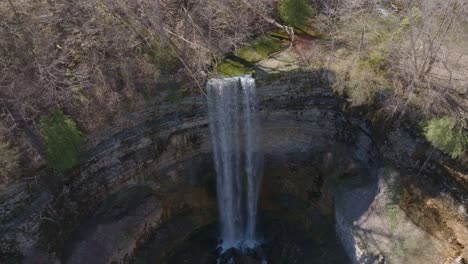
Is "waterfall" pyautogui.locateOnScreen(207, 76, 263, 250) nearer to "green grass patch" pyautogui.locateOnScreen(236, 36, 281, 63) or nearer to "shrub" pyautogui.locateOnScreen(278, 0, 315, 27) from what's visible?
"green grass patch" pyautogui.locateOnScreen(236, 36, 281, 63)

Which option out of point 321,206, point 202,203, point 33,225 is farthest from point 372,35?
point 33,225

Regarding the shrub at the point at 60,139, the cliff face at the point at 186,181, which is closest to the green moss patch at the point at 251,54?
the cliff face at the point at 186,181

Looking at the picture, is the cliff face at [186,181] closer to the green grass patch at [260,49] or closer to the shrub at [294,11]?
the green grass patch at [260,49]

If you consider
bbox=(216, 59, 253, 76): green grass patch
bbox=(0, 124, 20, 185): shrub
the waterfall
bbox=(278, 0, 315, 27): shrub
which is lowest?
the waterfall

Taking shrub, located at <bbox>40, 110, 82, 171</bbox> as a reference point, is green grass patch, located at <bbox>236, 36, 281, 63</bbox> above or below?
above

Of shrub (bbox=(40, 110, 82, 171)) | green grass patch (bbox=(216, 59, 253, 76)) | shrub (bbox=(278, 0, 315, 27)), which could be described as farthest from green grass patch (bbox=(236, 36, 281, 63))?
shrub (bbox=(40, 110, 82, 171))

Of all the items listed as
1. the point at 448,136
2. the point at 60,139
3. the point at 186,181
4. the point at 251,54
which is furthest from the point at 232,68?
the point at 448,136

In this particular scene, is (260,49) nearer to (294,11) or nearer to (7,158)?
(294,11)
